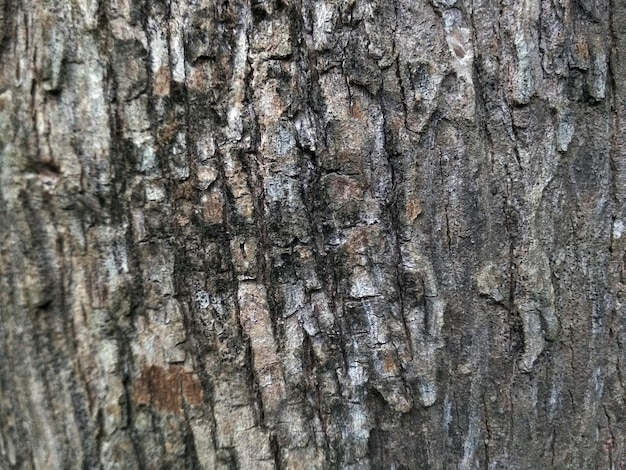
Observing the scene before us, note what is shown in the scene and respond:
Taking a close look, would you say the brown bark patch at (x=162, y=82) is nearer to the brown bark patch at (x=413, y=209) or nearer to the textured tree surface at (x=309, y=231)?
the textured tree surface at (x=309, y=231)

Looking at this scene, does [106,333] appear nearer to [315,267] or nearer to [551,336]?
[315,267]

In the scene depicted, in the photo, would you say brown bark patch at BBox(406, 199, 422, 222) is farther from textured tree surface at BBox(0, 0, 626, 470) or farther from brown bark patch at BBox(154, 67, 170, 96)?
brown bark patch at BBox(154, 67, 170, 96)

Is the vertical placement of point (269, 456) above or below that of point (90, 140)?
below

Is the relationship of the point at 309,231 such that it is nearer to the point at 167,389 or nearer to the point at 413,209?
the point at 413,209

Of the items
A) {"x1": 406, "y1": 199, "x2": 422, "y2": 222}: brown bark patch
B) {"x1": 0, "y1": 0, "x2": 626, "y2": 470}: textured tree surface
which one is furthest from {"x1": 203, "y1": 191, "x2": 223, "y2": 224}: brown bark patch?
{"x1": 406, "y1": 199, "x2": 422, "y2": 222}: brown bark patch

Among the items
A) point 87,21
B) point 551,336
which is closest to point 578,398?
point 551,336

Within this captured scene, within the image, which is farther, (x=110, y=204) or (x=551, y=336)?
(x=551, y=336)

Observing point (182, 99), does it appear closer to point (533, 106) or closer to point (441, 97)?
point (441, 97)

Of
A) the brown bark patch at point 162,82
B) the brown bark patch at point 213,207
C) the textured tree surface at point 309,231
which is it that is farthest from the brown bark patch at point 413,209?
the brown bark patch at point 162,82

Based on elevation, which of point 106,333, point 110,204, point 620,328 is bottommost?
point 620,328
